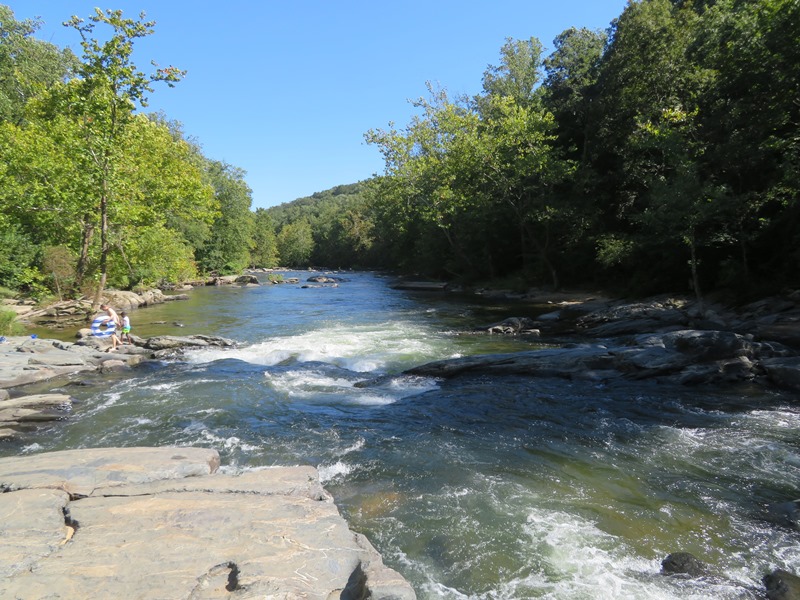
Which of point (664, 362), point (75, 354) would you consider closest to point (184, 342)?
point (75, 354)

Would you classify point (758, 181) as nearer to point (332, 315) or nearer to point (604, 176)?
point (604, 176)

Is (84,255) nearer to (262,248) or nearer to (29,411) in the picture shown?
(29,411)

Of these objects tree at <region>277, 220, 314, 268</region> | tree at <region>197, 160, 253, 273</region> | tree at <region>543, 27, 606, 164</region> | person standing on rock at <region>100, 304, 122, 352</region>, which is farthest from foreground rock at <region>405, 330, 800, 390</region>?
tree at <region>277, 220, 314, 268</region>

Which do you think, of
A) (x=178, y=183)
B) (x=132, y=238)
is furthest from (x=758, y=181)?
(x=132, y=238)

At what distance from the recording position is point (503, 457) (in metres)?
7.36

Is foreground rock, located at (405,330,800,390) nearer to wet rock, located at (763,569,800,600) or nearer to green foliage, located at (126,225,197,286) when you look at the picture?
wet rock, located at (763,569,800,600)

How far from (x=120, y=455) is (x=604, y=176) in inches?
1221

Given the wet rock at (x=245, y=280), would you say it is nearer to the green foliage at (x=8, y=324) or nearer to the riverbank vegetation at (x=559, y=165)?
the riverbank vegetation at (x=559, y=165)

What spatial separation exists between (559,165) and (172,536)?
95.8ft

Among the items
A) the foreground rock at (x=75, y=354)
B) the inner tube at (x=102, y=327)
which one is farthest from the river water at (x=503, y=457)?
the inner tube at (x=102, y=327)

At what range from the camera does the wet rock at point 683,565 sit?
466cm

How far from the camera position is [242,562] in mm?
3844

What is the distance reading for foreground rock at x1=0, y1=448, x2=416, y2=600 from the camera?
11.6 feet

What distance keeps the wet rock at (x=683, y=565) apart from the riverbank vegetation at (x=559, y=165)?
15699mm
